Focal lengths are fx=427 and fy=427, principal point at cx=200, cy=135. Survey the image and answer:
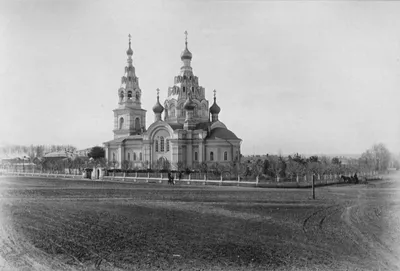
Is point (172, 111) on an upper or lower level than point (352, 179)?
upper

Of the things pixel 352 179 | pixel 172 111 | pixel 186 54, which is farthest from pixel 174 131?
pixel 352 179

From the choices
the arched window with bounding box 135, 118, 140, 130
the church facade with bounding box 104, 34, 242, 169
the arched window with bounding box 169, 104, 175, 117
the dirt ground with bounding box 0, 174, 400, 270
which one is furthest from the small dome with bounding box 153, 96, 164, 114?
the dirt ground with bounding box 0, 174, 400, 270

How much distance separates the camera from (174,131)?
50.6 metres

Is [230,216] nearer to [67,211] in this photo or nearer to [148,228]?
[148,228]

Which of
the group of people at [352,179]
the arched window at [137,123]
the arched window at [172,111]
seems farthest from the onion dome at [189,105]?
the group of people at [352,179]

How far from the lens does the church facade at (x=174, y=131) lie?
4981 centimetres

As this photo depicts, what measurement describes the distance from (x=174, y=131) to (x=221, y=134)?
5.57m

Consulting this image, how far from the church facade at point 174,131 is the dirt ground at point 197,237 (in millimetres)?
32820

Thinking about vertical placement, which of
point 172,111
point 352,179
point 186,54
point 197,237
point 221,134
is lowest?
point 197,237

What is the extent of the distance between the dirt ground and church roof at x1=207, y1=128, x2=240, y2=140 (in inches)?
1355

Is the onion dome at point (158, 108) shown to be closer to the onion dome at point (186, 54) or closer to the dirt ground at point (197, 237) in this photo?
the onion dome at point (186, 54)

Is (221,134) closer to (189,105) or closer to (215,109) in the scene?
(189,105)

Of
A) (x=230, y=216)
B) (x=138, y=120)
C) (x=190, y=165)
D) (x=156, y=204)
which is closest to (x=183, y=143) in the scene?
(x=190, y=165)

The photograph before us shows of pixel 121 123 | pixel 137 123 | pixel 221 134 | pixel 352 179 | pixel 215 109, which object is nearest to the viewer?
pixel 352 179
